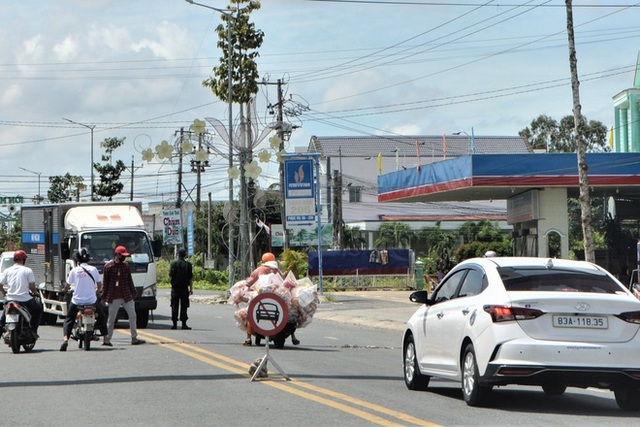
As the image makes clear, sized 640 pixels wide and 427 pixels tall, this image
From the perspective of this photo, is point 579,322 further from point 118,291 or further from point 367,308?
point 367,308

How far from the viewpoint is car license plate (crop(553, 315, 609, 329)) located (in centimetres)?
1054

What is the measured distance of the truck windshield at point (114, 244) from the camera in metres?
26.4

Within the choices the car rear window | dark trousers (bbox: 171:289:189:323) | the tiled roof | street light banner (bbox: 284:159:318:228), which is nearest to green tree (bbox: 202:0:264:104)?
street light banner (bbox: 284:159:318:228)

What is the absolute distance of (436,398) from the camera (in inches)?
483

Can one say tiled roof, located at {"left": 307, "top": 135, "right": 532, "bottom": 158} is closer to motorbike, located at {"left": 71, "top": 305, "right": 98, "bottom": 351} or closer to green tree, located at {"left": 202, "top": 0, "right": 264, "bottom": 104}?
green tree, located at {"left": 202, "top": 0, "right": 264, "bottom": 104}

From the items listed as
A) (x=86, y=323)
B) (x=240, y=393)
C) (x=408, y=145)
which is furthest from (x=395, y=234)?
(x=240, y=393)

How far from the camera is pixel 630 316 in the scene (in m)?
10.6

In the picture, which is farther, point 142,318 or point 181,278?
point 142,318

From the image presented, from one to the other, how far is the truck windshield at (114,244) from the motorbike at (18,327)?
6762 millimetres

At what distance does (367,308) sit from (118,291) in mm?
16934

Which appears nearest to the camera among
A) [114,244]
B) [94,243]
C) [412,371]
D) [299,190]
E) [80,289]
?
[412,371]

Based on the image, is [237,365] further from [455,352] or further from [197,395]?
[455,352]

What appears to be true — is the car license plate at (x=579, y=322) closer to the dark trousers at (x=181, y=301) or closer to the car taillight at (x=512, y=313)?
the car taillight at (x=512, y=313)

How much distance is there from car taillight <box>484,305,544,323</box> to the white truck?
1677 cm
